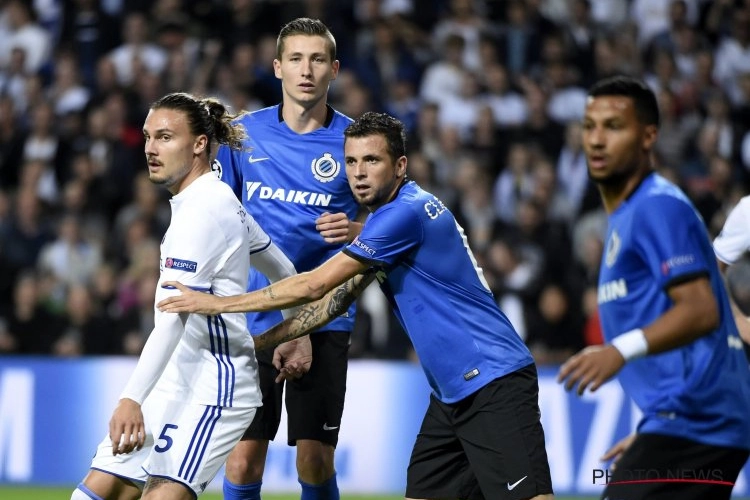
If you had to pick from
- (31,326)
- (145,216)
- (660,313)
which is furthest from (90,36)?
(660,313)

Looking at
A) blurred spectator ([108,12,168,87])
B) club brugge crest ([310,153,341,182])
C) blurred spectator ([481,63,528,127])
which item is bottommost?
club brugge crest ([310,153,341,182])

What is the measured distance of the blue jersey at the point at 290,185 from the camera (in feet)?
21.6

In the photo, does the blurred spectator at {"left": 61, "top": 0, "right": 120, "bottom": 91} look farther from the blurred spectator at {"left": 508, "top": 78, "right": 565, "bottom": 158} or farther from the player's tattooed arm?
the player's tattooed arm

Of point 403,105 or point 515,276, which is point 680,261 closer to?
point 515,276

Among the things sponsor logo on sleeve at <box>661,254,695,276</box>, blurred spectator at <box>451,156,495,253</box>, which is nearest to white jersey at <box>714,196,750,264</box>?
sponsor logo on sleeve at <box>661,254,695,276</box>

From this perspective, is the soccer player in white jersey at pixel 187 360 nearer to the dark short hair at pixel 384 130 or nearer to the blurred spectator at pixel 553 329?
the dark short hair at pixel 384 130

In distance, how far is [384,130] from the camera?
225 inches

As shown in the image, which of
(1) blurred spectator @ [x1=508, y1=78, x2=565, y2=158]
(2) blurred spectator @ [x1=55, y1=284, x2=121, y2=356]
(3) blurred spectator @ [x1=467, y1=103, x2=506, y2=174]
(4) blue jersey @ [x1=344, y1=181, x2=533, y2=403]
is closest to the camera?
(4) blue jersey @ [x1=344, y1=181, x2=533, y2=403]

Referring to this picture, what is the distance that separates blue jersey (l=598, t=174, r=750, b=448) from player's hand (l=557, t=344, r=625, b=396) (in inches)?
11.9

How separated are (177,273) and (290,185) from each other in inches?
62.6

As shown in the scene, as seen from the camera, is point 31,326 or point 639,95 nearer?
point 639,95

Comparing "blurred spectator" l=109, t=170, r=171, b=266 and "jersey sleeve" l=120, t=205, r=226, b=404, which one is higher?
"blurred spectator" l=109, t=170, r=171, b=266

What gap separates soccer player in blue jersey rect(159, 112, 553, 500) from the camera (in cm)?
544

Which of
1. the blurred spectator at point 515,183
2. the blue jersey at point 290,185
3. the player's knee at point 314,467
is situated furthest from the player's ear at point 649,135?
the blurred spectator at point 515,183
